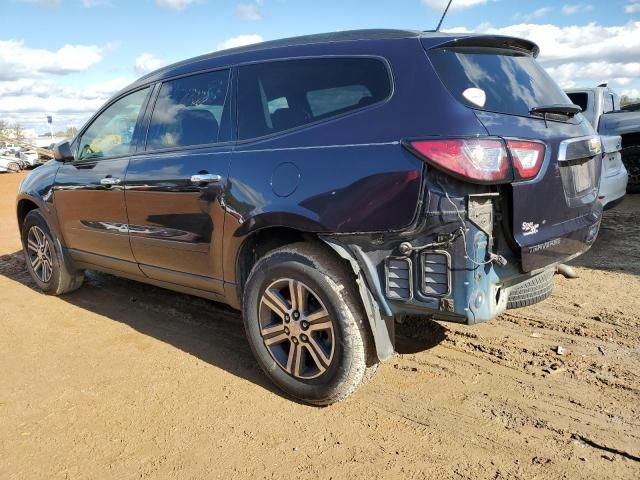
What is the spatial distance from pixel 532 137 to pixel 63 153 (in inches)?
152

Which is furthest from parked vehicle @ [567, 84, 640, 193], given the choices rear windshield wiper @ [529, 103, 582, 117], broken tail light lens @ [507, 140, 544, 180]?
broken tail light lens @ [507, 140, 544, 180]

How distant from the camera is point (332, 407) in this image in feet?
10.1

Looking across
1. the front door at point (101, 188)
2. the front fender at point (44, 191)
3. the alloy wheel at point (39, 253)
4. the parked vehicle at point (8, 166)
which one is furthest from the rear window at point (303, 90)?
the parked vehicle at point (8, 166)

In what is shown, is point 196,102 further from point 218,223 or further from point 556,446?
point 556,446

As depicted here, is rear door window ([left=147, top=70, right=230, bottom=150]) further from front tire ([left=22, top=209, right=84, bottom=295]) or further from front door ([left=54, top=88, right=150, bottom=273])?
front tire ([left=22, top=209, right=84, bottom=295])

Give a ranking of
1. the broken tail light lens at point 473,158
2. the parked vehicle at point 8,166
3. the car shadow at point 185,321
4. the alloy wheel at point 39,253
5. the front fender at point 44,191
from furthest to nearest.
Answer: the parked vehicle at point 8,166 → the alloy wheel at point 39,253 → the front fender at point 44,191 → the car shadow at point 185,321 → the broken tail light lens at point 473,158

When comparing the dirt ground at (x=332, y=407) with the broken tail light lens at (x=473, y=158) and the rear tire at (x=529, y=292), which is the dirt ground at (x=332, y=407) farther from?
the broken tail light lens at (x=473, y=158)

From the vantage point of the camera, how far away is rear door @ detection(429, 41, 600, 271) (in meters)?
2.62

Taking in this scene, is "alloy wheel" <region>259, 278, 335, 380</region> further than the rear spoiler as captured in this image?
Yes

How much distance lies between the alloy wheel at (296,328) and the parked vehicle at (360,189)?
0.4 inches

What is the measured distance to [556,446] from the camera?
2604 millimetres

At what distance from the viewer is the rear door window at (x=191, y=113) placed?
3576mm

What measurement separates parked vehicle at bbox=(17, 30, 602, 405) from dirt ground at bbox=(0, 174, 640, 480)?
35cm

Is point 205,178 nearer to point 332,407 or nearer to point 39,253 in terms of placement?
point 332,407
